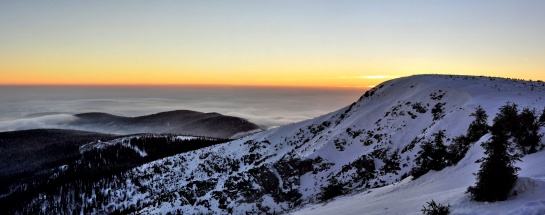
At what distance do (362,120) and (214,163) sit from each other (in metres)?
38.1

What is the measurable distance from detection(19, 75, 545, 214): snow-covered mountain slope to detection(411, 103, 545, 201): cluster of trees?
534 centimetres

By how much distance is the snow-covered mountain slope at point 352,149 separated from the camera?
135 ft

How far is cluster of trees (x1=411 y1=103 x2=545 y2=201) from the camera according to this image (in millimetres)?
11570

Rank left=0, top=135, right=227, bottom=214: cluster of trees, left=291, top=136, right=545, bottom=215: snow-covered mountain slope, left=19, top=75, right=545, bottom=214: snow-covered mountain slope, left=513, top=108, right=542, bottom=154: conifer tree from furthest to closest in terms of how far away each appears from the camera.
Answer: left=0, top=135, right=227, bottom=214: cluster of trees < left=19, top=75, right=545, bottom=214: snow-covered mountain slope < left=513, top=108, right=542, bottom=154: conifer tree < left=291, top=136, right=545, bottom=215: snow-covered mountain slope

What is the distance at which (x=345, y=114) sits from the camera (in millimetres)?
69938

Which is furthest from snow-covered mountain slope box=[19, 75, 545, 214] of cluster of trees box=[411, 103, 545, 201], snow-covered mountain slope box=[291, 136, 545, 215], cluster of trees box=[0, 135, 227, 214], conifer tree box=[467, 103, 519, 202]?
cluster of trees box=[0, 135, 227, 214]

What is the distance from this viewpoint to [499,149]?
39.5 ft

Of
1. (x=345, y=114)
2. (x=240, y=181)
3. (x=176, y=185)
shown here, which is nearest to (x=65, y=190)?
(x=176, y=185)

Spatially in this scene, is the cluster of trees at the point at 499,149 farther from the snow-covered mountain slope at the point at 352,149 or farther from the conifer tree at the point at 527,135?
the snow-covered mountain slope at the point at 352,149

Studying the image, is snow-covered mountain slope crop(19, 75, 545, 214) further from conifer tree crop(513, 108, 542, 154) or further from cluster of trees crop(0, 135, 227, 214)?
cluster of trees crop(0, 135, 227, 214)

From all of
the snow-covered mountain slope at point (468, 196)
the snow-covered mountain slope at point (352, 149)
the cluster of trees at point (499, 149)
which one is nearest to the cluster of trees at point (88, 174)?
the snow-covered mountain slope at point (352, 149)

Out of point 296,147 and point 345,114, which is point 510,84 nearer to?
point 345,114

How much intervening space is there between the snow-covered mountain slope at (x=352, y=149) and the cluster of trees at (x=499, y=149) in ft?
17.5

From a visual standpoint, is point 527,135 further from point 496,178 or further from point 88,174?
point 88,174
